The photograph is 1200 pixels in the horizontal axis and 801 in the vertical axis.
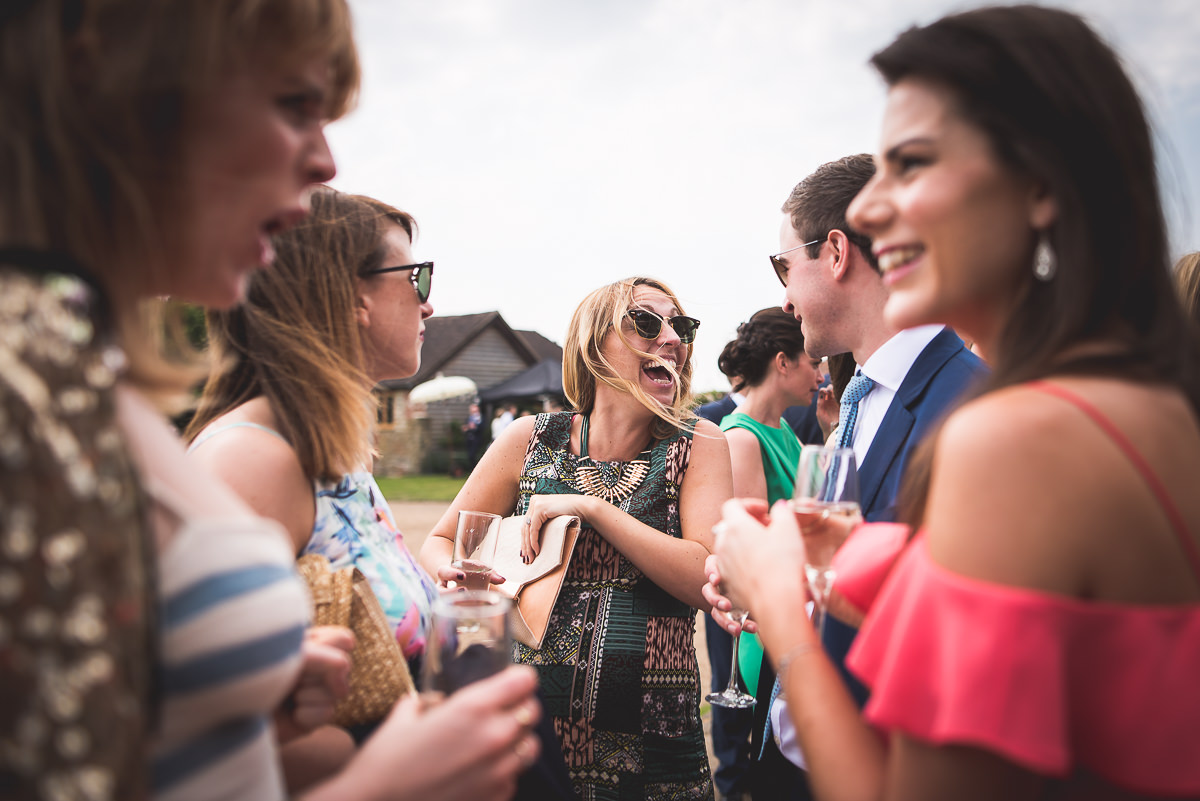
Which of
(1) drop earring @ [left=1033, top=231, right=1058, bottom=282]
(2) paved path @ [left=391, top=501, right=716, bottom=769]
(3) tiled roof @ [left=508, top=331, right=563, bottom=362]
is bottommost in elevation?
(3) tiled roof @ [left=508, top=331, right=563, bottom=362]

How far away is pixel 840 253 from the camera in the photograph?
3119 millimetres

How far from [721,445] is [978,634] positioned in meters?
2.31

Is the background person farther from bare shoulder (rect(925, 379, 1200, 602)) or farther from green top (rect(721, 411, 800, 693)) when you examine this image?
green top (rect(721, 411, 800, 693))

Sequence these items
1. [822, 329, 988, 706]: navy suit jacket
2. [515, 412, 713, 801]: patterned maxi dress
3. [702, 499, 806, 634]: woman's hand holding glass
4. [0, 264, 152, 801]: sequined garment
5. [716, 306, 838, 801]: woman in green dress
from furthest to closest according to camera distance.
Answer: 1. [716, 306, 838, 801]: woman in green dress
2. [515, 412, 713, 801]: patterned maxi dress
3. [822, 329, 988, 706]: navy suit jacket
4. [702, 499, 806, 634]: woman's hand holding glass
5. [0, 264, 152, 801]: sequined garment

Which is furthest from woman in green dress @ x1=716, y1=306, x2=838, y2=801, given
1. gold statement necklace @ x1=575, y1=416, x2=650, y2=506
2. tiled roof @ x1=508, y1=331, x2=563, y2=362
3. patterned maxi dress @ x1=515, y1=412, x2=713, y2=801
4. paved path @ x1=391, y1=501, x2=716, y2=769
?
tiled roof @ x1=508, y1=331, x2=563, y2=362

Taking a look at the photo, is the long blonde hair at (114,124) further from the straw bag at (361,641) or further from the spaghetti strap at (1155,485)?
the spaghetti strap at (1155,485)

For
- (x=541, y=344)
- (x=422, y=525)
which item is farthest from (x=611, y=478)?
(x=541, y=344)

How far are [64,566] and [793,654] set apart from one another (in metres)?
1.22

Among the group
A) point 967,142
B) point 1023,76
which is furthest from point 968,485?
point 1023,76

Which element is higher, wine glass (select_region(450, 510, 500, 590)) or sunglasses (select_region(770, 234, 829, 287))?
sunglasses (select_region(770, 234, 829, 287))

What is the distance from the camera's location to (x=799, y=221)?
129 inches

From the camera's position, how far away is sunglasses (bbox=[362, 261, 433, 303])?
257 centimetres

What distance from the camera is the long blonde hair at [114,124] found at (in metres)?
0.96

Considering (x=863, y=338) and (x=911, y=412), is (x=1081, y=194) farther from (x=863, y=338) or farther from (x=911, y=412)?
(x=863, y=338)
